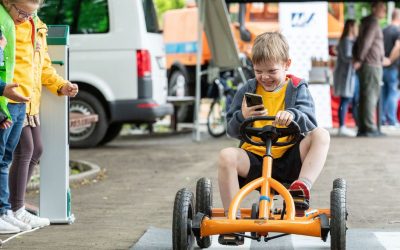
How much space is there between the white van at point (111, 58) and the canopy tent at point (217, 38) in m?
1.28

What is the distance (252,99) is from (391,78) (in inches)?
530

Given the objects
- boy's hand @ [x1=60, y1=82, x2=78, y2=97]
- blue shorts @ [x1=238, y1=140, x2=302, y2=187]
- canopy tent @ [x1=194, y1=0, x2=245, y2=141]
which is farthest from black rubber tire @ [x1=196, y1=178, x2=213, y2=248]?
canopy tent @ [x1=194, y1=0, x2=245, y2=141]

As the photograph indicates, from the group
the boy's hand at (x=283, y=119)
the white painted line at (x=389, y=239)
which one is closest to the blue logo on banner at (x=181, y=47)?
the white painted line at (x=389, y=239)

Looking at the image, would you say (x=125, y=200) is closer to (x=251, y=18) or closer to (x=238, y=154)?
(x=238, y=154)

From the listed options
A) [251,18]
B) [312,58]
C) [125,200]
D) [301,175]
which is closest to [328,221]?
[301,175]

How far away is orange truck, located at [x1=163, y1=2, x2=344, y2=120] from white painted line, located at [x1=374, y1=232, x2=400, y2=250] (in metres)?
12.6

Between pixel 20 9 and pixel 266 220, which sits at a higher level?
pixel 20 9

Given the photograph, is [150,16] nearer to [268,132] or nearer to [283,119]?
[268,132]

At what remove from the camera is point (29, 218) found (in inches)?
304

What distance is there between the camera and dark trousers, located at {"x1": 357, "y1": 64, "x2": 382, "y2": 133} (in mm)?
17141

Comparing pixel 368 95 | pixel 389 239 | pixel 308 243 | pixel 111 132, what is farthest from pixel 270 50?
pixel 368 95

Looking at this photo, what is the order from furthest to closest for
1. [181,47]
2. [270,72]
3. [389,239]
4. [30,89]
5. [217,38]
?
1. [181,47]
2. [217,38]
3. [30,89]
4. [389,239]
5. [270,72]

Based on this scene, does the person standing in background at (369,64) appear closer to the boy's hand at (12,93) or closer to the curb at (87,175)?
the curb at (87,175)

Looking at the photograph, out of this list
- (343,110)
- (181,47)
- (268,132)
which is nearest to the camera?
(268,132)
